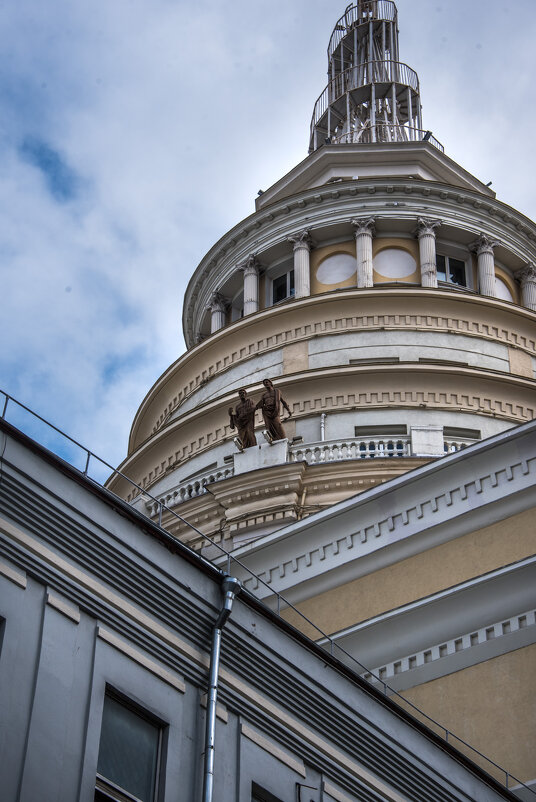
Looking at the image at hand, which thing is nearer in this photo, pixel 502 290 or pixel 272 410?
pixel 272 410

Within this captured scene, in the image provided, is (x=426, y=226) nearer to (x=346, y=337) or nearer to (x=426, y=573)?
(x=346, y=337)

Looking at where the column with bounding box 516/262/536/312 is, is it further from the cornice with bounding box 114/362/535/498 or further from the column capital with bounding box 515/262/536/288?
the cornice with bounding box 114/362/535/498

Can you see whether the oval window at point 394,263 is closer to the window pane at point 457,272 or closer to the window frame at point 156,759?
the window pane at point 457,272

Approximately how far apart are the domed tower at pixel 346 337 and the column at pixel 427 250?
0.05 metres

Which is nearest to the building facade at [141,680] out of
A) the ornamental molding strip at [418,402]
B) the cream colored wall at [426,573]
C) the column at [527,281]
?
the cream colored wall at [426,573]

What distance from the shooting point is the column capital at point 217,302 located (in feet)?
148

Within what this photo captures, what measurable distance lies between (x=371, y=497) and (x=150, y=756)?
1037 cm

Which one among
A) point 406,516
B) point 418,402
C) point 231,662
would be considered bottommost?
point 231,662

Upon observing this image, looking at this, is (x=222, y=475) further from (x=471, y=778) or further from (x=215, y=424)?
(x=471, y=778)

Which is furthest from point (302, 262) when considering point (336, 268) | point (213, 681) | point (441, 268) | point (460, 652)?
point (213, 681)

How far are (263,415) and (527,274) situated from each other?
Result: 1424 centimetres

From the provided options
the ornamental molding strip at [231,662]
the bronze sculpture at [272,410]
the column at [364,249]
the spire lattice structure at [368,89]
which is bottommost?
the ornamental molding strip at [231,662]

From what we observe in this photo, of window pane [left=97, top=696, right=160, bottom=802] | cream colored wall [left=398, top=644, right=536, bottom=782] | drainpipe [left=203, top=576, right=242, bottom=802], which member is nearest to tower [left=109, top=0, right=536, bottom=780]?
cream colored wall [left=398, top=644, right=536, bottom=782]

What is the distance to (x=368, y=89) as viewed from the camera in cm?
5150
